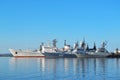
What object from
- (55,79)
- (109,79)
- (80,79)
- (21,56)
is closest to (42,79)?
(55,79)

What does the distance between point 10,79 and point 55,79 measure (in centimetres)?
611

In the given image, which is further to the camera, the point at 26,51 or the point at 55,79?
the point at 26,51

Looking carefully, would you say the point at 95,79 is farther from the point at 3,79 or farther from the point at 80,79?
the point at 3,79

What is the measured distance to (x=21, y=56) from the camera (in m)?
198

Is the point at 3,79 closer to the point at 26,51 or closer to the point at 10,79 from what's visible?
the point at 10,79

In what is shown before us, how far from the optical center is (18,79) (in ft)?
149

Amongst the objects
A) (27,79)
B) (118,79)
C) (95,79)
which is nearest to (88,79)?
(95,79)

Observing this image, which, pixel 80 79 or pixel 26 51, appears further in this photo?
pixel 26 51

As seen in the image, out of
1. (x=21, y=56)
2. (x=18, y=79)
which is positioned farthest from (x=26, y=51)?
(x=18, y=79)

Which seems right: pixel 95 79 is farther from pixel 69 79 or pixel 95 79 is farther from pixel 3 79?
pixel 3 79

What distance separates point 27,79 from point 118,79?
40.7 ft

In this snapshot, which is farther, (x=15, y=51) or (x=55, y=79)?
(x=15, y=51)

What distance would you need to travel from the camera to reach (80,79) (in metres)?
45.8

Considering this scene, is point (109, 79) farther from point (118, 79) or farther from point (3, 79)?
point (3, 79)
